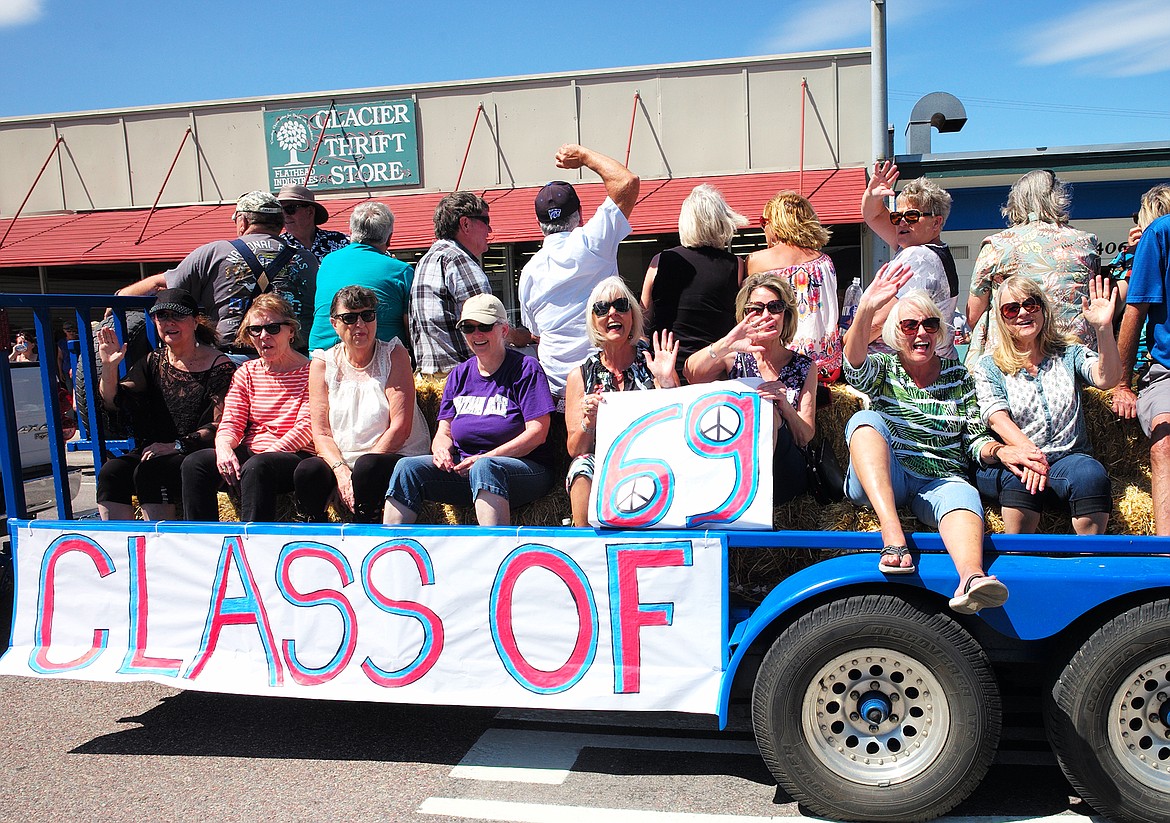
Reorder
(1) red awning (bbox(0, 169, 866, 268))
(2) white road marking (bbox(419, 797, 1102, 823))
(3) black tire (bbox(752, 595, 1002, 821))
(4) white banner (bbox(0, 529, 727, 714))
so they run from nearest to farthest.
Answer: (3) black tire (bbox(752, 595, 1002, 821))
(2) white road marking (bbox(419, 797, 1102, 823))
(4) white banner (bbox(0, 529, 727, 714))
(1) red awning (bbox(0, 169, 866, 268))

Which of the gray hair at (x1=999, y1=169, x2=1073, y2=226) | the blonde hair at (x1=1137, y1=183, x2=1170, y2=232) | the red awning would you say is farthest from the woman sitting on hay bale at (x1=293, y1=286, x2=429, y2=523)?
the red awning

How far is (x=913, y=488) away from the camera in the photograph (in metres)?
3.60

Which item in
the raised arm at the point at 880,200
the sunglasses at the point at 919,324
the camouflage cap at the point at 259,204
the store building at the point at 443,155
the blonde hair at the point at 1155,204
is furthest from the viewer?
the store building at the point at 443,155

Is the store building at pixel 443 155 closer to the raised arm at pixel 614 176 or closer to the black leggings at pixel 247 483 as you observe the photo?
the raised arm at pixel 614 176

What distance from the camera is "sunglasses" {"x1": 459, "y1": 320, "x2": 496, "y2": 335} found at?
4160 mm

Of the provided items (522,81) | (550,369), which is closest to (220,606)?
(550,369)

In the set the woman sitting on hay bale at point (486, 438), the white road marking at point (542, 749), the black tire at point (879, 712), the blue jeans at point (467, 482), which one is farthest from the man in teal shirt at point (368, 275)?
the black tire at point (879, 712)

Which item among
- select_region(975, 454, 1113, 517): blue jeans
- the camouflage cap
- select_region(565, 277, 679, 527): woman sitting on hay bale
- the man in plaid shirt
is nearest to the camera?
select_region(975, 454, 1113, 517): blue jeans

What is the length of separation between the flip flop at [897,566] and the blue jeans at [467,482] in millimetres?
1595

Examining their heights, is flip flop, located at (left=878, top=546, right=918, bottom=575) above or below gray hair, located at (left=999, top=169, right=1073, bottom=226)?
below

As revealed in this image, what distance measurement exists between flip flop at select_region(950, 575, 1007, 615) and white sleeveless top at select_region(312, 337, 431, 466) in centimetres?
260

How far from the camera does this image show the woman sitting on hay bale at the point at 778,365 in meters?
3.78

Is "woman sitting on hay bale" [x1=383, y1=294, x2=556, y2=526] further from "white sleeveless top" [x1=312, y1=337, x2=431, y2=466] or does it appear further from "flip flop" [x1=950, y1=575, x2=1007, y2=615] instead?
"flip flop" [x1=950, y1=575, x2=1007, y2=615]

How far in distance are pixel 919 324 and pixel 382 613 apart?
2401 millimetres
